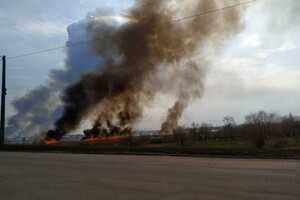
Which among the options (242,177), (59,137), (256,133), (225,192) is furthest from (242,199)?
(59,137)

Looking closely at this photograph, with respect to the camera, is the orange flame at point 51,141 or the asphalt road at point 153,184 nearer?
the asphalt road at point 153,184

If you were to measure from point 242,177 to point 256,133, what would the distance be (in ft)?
104

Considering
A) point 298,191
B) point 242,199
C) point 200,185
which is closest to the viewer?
point 242,199

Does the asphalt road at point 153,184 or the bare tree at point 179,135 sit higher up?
the bare tree at point 179,135

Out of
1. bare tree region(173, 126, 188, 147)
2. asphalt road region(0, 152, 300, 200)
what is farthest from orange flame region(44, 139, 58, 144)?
asphalt road region(0, 152, 300, 200)

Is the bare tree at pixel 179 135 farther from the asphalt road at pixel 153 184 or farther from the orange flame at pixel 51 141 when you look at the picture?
the asphalt road at pixel 153 184

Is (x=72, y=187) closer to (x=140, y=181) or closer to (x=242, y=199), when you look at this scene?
(x=140, y=181)

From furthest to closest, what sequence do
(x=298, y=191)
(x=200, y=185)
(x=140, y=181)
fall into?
1. (x=140, y=181)
2. (x=200, y=185)
3. (x=298, y=191)

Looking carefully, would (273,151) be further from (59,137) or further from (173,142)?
(59,137)

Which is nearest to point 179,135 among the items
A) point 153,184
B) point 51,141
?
point 51,141

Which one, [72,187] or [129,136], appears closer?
[72,187]

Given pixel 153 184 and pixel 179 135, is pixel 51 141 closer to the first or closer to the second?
pixel 179 135

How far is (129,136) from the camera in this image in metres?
50.0

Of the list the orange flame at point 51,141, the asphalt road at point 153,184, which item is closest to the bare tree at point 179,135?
the orange flame at point 51,141
